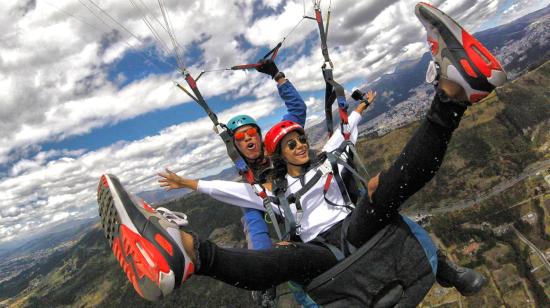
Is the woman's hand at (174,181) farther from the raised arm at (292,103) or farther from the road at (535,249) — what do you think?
the road at (535,249)

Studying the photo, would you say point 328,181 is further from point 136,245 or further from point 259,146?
point 136,245

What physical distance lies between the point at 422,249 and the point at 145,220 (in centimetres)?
288

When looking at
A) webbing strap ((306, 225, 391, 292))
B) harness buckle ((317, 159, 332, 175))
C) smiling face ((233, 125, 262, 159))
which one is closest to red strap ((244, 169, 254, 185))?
harness buckle ((317, 159, 332, 175))

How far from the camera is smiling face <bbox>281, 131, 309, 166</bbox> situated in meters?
4.40

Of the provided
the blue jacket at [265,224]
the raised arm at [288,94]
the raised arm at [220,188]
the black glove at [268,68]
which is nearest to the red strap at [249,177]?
→ the raised arm at [220,188]

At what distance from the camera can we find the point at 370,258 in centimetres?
346

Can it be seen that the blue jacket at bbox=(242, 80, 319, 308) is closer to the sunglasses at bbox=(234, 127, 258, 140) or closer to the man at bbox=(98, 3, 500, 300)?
the man at bbox=(98, 3, 500, 300)

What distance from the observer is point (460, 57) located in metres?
2.40

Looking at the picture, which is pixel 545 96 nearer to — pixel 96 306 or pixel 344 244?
pixel 344 244

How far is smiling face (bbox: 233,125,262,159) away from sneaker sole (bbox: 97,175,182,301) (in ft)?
8.60

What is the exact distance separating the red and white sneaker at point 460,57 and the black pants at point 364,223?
0.51 feet

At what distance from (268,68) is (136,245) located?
4.61m

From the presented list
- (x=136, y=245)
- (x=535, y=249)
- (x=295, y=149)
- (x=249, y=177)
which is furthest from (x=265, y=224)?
(x=535, y=249)

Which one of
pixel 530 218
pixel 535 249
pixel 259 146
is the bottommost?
pixel 535 249
